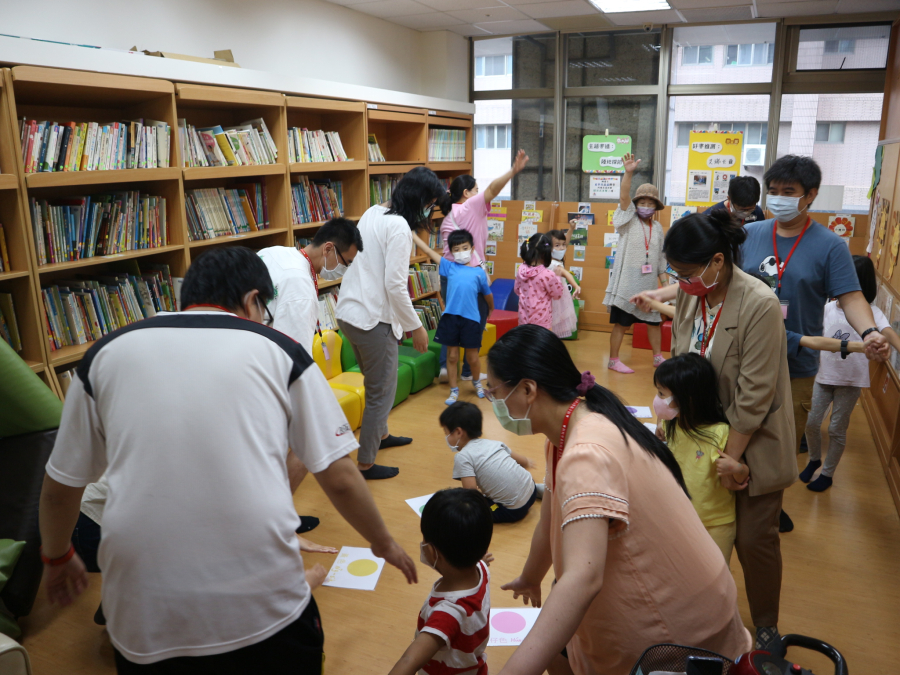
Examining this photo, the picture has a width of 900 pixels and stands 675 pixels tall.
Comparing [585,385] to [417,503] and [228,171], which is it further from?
[228,171]

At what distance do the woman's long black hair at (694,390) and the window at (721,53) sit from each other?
5.32m

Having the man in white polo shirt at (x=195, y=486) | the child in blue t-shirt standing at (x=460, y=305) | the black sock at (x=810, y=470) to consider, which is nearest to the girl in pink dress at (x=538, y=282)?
the child in blue t-shirt standing at (x=460, y=305)

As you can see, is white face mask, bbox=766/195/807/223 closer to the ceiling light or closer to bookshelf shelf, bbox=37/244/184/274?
bookshelf shelf, bbox=37/244/184/274

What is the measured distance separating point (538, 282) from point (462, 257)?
2.16ft

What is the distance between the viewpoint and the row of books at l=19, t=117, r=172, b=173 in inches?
113

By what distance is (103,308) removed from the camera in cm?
331

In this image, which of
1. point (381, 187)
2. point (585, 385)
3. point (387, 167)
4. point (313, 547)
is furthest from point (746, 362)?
point (381, 187)

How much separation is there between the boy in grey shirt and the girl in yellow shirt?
1118mm

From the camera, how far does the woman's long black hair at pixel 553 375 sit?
1320 millimetres

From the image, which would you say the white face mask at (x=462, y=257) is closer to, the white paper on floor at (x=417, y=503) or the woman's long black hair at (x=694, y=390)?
the white paper on floor at (x=417, y=503)

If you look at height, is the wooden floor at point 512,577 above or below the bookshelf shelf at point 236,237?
below

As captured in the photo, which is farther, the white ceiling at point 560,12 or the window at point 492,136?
the window at point 492,136

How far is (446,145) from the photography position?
21.8 feet

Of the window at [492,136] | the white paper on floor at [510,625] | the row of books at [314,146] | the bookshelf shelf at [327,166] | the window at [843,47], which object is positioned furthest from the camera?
the window at [492,136]
